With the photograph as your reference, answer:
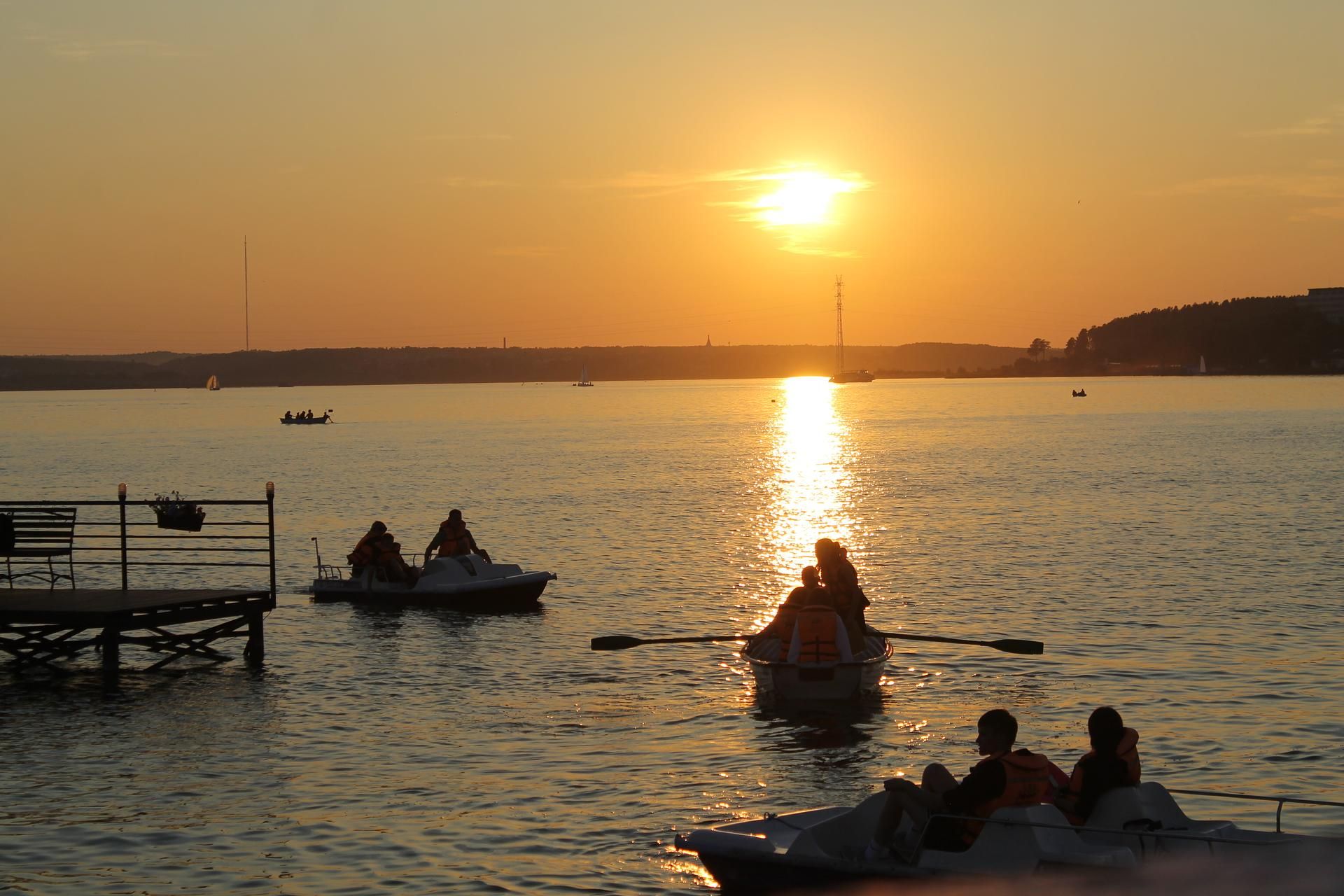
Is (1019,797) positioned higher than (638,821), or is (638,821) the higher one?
(1019,797)

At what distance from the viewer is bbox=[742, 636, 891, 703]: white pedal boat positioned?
21.8 m

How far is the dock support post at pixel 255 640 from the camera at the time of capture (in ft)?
88.1

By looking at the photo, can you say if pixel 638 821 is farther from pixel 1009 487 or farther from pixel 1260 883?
pixel 1009 487

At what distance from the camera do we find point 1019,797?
488 inches

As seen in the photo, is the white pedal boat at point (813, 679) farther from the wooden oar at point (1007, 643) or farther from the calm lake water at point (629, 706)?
the wooden oar at point (1007, 643)

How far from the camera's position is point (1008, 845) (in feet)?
39.8

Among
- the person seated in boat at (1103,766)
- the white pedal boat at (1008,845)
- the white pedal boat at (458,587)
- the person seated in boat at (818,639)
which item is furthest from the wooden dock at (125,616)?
the person seated in boat at (1103,766)

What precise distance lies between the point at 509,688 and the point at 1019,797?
13.7 metres

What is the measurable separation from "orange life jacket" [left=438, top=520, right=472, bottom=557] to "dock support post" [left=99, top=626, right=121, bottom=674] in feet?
31.6

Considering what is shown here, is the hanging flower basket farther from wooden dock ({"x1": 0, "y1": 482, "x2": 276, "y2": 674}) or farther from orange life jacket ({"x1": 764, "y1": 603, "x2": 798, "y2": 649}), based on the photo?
orange life jacket ({"x1": 764, "y1": 603, "x2": 798, "y2": 649})

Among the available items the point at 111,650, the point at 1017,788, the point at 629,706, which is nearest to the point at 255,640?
the point at 111,650

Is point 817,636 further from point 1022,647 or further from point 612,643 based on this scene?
point 612,643

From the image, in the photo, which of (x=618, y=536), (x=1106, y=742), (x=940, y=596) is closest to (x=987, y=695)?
(x=1106, y=742)

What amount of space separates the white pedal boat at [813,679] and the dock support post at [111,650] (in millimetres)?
10937
